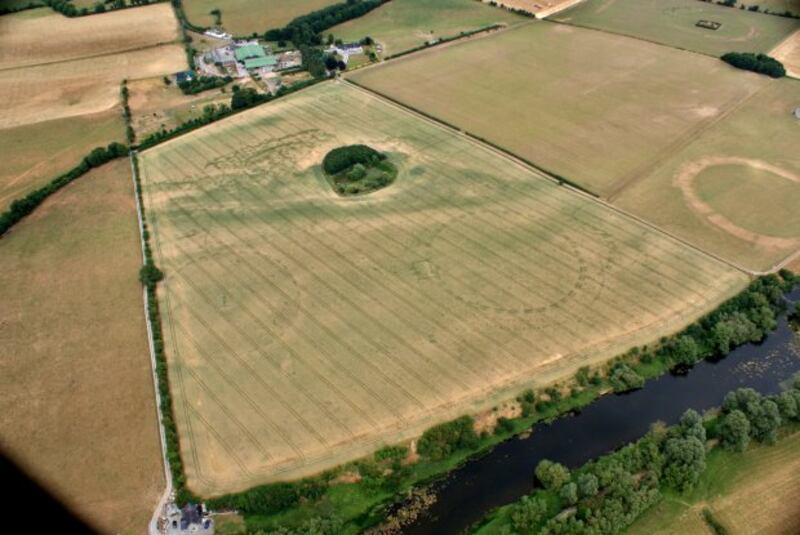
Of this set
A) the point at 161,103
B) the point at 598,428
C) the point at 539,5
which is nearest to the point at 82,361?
the point at 598,428

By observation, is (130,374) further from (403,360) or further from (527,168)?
(527,168)

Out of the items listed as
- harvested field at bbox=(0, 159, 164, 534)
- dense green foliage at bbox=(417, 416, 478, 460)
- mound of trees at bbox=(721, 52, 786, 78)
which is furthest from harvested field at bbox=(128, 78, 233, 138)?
mound of trees at bbox=(721, 52, 786, 78)

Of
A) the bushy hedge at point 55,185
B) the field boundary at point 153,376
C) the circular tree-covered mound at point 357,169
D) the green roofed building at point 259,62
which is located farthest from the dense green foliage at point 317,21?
the field boundary at point 153,376

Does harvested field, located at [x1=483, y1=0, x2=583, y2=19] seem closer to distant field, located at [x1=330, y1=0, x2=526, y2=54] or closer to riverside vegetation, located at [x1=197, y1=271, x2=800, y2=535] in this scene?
distant field, located at [x1=330, y1=0, x2=526, y2=54]

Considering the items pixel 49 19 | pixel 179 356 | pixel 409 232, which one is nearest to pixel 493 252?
pixel 409 232

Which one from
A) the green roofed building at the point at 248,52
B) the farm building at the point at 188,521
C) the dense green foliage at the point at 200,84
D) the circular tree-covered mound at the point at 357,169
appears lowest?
the farm building at the point at 188,521

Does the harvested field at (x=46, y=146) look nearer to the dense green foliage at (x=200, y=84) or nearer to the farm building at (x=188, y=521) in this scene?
the dense green foliage at (x=200, y=84)
